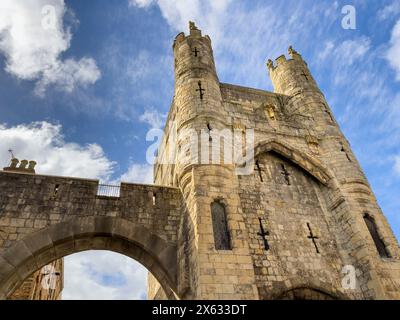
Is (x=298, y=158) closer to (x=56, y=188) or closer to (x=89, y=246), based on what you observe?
(x=89, y=246)

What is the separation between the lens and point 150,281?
42.4 feet

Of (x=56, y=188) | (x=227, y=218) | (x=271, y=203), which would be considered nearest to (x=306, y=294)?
(x=271, y=203)

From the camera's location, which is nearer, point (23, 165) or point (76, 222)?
point (76, 222)

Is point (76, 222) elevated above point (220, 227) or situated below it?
above

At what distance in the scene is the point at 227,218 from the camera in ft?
25.1

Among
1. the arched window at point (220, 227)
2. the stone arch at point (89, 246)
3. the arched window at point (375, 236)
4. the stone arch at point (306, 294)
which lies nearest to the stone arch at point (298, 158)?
the arched window at point (375, 236)

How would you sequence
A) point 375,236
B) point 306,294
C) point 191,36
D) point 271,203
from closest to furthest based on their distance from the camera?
1. point 306,294
2. point 375,236
3. point 271,203
4. point 191,36

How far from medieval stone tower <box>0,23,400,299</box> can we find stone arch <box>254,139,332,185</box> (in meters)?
0.03

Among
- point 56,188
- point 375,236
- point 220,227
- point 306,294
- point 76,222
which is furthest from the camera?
point 375,236

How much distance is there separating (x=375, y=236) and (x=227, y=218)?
4615mm

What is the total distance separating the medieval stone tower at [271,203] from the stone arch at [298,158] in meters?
0.03

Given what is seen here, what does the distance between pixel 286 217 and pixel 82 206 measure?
5686 mm

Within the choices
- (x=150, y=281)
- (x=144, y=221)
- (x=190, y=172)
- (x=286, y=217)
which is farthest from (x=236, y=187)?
(x=150, y=281)
